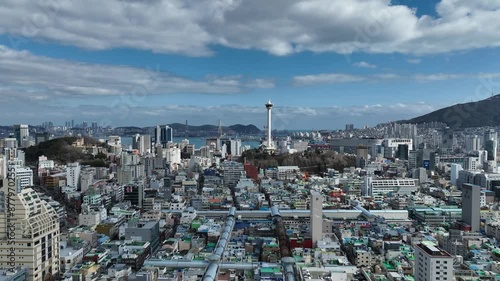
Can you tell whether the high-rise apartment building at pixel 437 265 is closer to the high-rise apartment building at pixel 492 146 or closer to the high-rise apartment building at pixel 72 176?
the high-rise apartment building at pixel 72 176

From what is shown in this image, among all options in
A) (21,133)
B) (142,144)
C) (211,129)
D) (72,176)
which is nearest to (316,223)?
(72,176)

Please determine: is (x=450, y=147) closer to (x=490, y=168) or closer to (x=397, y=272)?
(x=490, y=168)

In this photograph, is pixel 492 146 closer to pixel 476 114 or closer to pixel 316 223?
pixel 476 114

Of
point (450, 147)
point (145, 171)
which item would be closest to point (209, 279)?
point (145, 171)

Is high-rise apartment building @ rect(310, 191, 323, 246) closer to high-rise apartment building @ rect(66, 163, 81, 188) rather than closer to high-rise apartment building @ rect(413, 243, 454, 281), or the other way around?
high-rise apartment building @ rect(413, 243, 454, 281)

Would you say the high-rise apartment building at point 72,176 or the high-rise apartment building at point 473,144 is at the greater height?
the high-rise apartment building at point 473,144

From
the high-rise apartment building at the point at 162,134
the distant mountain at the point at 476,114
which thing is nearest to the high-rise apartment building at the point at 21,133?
the high-rise apartment building at the point at 162,134
